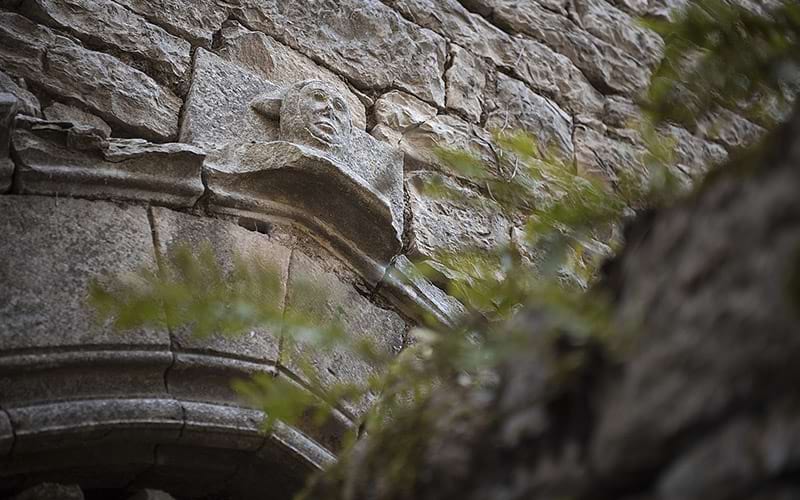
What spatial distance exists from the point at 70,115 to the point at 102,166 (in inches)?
10.2

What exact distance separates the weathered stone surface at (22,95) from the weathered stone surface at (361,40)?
0.85 metres

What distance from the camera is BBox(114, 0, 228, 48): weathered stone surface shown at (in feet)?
8.87

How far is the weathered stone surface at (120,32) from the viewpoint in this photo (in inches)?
97.7

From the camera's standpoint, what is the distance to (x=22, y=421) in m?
1.76

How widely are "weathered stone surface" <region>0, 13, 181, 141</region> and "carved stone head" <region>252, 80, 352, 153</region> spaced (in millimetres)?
260

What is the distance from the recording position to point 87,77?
2400 mm

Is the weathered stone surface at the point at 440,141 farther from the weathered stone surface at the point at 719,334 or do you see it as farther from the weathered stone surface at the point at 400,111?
the weathered stone surface at the point at 719,334

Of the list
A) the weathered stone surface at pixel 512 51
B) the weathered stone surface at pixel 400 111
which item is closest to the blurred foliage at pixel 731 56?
the weathered stone surface at pixel 400 111

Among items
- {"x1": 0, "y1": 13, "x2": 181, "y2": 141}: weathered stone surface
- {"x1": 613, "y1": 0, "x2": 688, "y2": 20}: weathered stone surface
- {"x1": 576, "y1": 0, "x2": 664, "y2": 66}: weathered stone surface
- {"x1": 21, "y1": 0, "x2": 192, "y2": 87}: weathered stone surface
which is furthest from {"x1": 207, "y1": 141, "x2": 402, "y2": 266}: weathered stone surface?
{"x1": 613, "y1": 0, "x2": 688, "y2": 20}: weathered stone surface

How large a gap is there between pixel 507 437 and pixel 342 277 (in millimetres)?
1777

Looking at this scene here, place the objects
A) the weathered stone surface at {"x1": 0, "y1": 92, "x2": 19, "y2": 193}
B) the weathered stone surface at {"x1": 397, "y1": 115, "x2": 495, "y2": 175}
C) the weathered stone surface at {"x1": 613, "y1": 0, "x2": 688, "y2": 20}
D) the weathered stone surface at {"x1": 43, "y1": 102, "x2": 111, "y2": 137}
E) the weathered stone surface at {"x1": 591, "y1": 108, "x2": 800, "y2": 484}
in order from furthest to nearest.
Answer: the weathered stone surface at {"x1": 613, "y1": 0, "x2": 688, "y2": 20}, the weathered stone surface at {"x1": 397, "y1": 115, "x2": 495, "y2": 175}, the weathered stone surface at {"x1": 43, "y1": 102, "x2": 111, "y2": 137}, the weathered stone surface at {"x1": 0, "y1": 92, "x2": 19, "y2": 193}, the weathered stone surface at {"x1": 591, "y1": 108, "x2": 800, "y2": 484}

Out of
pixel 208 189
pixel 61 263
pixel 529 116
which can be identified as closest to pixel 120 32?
pixel 208 189

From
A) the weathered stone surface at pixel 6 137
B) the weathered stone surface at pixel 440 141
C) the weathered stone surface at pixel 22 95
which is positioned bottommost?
the weathered stone surface at pixel 440 141

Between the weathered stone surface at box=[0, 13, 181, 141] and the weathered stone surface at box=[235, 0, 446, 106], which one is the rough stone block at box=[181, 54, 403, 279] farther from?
the weathered stone surface at box=[235, 0, 446, 106]
